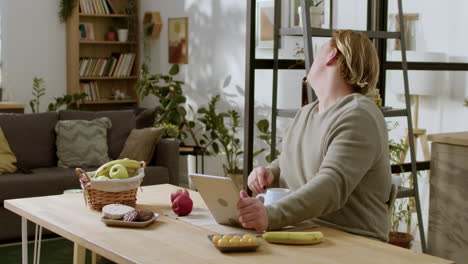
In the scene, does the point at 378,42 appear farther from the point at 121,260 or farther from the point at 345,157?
the point at 121,260

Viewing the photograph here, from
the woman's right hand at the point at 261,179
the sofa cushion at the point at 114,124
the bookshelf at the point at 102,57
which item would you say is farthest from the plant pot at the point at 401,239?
the bookshelf at the point at 102,57

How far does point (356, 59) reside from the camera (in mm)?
2248

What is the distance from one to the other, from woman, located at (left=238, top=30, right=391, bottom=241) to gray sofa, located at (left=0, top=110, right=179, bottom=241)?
A: 301 cm

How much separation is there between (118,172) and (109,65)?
20.6 feet

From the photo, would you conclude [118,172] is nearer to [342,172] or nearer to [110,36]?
[342,172]

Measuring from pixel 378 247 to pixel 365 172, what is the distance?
10.7 inches

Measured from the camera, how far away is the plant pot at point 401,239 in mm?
4246

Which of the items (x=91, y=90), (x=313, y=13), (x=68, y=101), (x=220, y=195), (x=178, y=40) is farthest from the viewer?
(x=91, y=90)

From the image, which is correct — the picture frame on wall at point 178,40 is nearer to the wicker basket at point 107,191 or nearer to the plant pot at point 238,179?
the plant pot at point 238,179

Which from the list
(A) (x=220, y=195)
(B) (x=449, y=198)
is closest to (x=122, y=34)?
(B) (x=449, y=198)

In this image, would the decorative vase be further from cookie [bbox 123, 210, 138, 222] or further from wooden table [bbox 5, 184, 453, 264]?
Result: cookie [bbox 123, 210, 138, 222]

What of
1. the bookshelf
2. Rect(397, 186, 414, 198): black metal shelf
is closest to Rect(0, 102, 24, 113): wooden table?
the bookshelf

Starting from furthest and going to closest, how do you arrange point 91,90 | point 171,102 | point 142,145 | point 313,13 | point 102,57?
point 102,57, point 91,90, point 171,102, point 142,145, point 313,13

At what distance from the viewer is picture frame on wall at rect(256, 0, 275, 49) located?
15.4 feet
